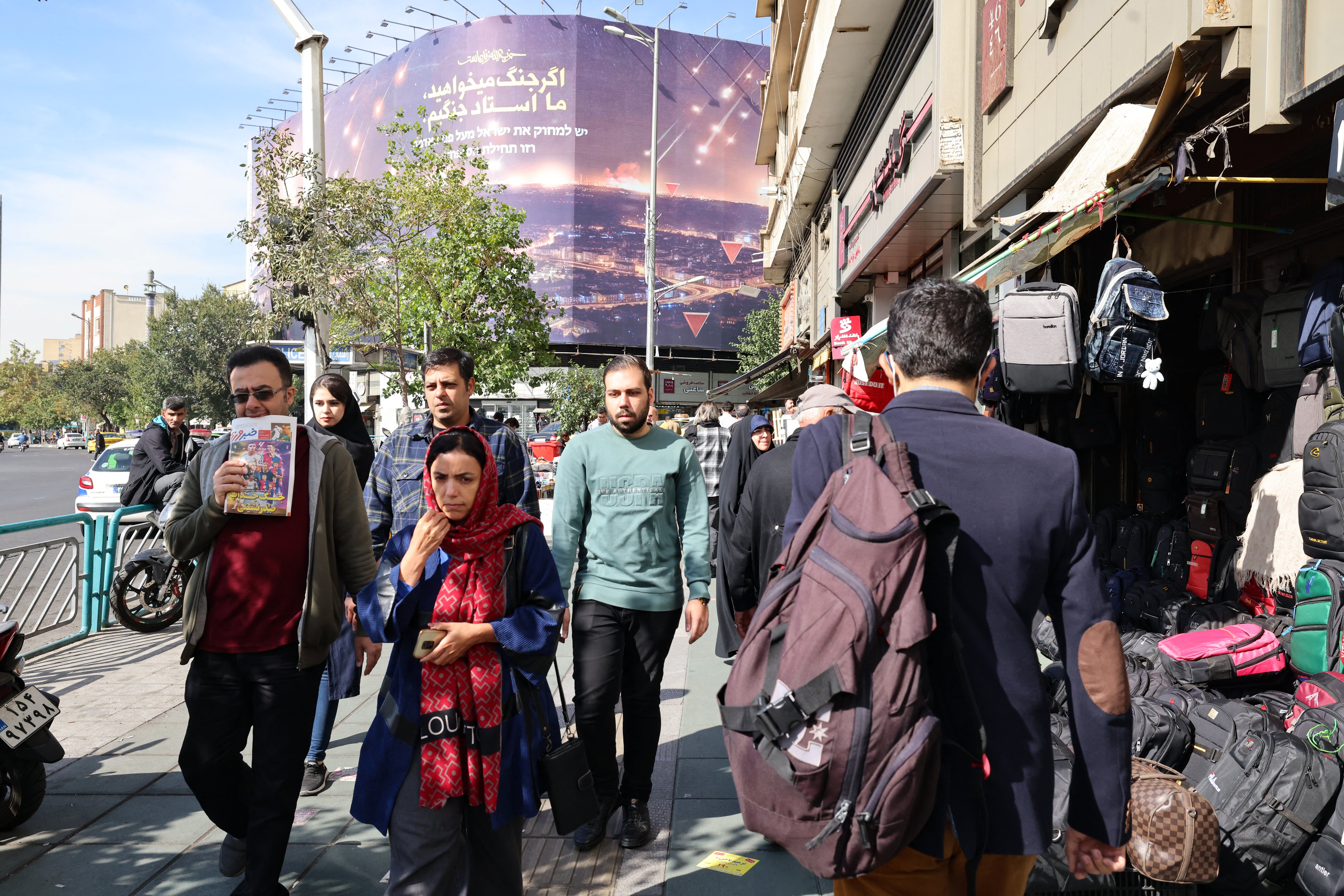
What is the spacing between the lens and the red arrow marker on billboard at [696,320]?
57906 millimetres

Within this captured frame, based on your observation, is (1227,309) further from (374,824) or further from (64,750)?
(64,750)

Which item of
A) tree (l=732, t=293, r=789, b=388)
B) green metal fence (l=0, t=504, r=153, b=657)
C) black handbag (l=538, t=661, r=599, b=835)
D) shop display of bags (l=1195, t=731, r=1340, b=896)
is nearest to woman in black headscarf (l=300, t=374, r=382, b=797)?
black handbag (l=538, t=661, r=599, b=835)

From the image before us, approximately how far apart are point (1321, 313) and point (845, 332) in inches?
417

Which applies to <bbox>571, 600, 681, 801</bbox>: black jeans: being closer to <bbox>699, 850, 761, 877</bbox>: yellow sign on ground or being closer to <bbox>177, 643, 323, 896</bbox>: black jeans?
<bbox>699, 850, 761, 877</bbox>: yellow sign on ground

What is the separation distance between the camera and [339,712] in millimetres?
5543

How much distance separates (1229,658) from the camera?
458 cm

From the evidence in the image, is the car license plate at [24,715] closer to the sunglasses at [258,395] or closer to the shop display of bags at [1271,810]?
the sunglasses at [258,395]

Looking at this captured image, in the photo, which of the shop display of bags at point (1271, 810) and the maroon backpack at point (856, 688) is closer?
the maroon backpack at point (856, 688)

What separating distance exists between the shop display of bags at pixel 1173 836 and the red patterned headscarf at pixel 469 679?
2232 millimetres

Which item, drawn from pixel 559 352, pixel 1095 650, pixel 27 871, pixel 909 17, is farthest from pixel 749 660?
pixel 559 352

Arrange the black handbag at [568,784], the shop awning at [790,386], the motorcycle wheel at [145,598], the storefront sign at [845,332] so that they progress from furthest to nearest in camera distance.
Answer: the shop awning at [790,386] < the storefront sign at [845,332] < the motorcycle wheel at [145,598] < the black handbag at [568,784]

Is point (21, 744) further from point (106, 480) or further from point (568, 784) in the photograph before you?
point (106, 480)

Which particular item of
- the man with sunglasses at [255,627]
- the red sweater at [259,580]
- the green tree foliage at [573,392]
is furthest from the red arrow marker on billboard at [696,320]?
the red sweater at [259,580]

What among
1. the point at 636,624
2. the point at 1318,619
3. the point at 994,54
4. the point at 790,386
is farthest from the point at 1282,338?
the point at 790,386
